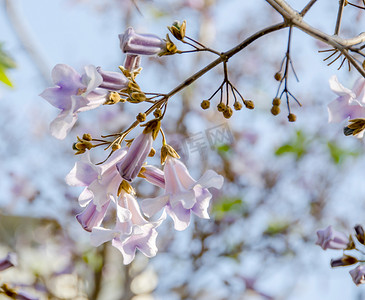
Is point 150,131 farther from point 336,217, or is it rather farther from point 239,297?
point 336,217

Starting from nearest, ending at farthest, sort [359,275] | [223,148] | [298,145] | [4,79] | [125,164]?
[125,164], [359,275], [4,79], [223,148], [298,145]

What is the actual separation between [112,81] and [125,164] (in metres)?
0.17

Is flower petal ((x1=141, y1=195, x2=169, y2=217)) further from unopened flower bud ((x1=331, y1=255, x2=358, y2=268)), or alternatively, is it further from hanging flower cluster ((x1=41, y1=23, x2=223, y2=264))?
unopened flower bud ((x1=331, y1=255, x2=358, y2=268))

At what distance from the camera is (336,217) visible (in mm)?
3713

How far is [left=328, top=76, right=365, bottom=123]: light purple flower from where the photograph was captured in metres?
1.04

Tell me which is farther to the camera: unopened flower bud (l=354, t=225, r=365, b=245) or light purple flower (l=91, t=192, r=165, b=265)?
unopened flower bud (l=354, t=225, r=365, b=245)

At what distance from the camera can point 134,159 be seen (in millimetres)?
893

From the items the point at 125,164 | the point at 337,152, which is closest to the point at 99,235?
the point at 125,164

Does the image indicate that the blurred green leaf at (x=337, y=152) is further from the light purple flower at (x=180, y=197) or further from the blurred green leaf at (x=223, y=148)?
the light purple flower at (x=180, y=197)

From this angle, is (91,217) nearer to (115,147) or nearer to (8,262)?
(115,147)

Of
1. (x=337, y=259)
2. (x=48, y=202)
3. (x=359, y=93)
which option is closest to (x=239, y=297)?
(x=48, y=202)

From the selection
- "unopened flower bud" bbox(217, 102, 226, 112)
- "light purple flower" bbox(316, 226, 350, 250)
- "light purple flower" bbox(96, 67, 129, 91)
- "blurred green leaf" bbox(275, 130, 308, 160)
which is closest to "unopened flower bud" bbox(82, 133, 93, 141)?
"light purple flower" bbox(96, 67, 129, 91)

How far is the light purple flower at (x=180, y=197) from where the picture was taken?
3.19 ft

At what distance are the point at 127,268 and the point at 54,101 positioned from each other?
2084mm
